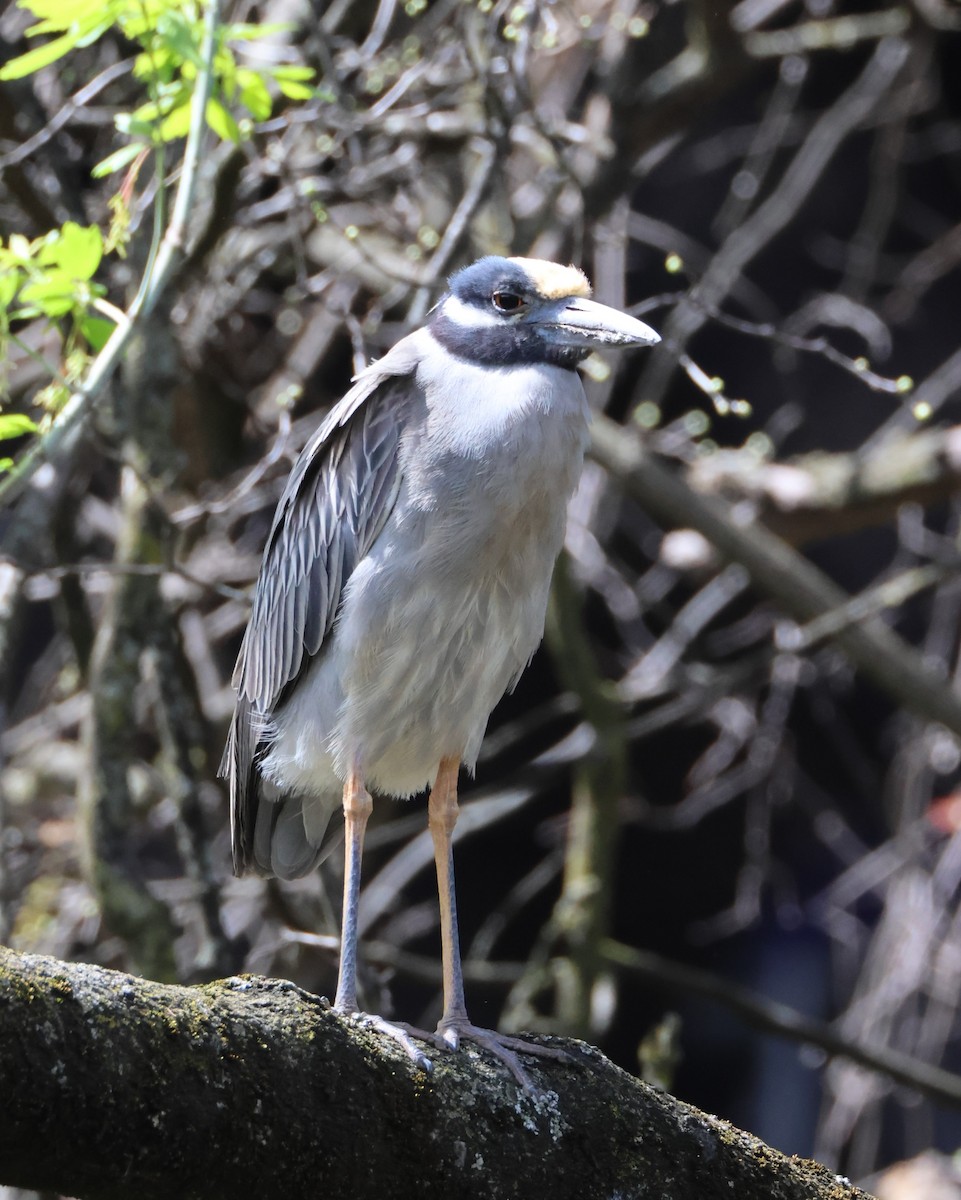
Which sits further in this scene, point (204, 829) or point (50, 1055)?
point (204, 829)

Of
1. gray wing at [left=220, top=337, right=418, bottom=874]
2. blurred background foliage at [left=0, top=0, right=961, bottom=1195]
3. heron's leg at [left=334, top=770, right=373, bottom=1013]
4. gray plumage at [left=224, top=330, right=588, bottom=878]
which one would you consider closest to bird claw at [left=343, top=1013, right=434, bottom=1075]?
heron's leg at [left=334, top=770, right=373, bottom=1013]

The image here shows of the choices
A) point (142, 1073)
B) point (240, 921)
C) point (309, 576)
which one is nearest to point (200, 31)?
point (309, 576)

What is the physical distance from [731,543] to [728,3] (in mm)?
1482

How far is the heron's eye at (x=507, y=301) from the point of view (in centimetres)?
255

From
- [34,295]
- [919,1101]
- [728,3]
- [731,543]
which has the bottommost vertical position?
[919,1101]

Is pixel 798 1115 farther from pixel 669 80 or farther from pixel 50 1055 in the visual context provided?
pixel 50 1055

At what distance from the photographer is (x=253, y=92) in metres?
2.53

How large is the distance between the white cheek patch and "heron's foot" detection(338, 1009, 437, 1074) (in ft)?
3.90

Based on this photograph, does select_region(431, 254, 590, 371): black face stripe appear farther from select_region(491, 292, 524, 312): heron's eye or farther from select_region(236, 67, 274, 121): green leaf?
select_region(236, 67, 274, 121): green leaf

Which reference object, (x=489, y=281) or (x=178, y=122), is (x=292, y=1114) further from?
(x=178, y=122)

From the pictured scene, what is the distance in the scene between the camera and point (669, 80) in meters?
4.05

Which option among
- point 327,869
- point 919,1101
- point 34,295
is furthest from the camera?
point 919,1101

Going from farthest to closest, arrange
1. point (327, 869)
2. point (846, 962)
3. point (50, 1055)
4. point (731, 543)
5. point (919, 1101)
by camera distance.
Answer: point (846, 962) → point (919, 1101) → point (731, 543) → point (327, 869) → point (50, 1055)

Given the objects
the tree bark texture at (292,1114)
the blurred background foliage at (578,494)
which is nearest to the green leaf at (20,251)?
the blurred background foliage at (578,494)
